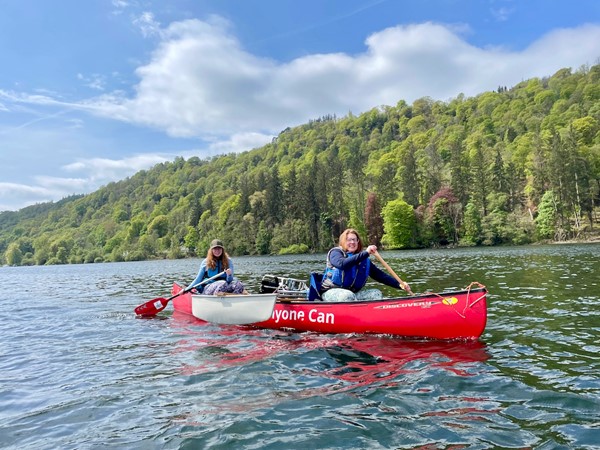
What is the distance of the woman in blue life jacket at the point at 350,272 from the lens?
34.3ft

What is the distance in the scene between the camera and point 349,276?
10930 millimetres

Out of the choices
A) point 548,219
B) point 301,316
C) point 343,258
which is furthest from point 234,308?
point 548,219

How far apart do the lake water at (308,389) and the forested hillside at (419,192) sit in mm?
68901

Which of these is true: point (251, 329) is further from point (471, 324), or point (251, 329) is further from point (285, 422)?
point (285, 422)

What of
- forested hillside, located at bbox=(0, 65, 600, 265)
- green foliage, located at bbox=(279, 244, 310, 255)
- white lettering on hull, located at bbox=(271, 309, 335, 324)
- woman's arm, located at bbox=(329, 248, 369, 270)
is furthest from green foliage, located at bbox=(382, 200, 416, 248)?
woman's arm, located at bbox=(329, 248, 369, 270)

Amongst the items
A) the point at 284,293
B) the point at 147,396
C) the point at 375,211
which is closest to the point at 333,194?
the point at 375,211

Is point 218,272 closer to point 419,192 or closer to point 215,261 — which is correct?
point 215,261

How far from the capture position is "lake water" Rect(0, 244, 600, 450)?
5059 mm

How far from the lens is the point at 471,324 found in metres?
9.16

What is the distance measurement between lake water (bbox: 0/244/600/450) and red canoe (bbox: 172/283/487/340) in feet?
0.92

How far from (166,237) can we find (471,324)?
134 metres

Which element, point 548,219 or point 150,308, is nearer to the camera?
point 150,308

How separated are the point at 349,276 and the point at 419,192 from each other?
3487 inches

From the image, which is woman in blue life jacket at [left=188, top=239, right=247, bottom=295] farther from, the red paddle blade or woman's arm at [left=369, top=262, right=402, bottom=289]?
woman's arm at [left=369, top=262, right=402, bottom=289]
